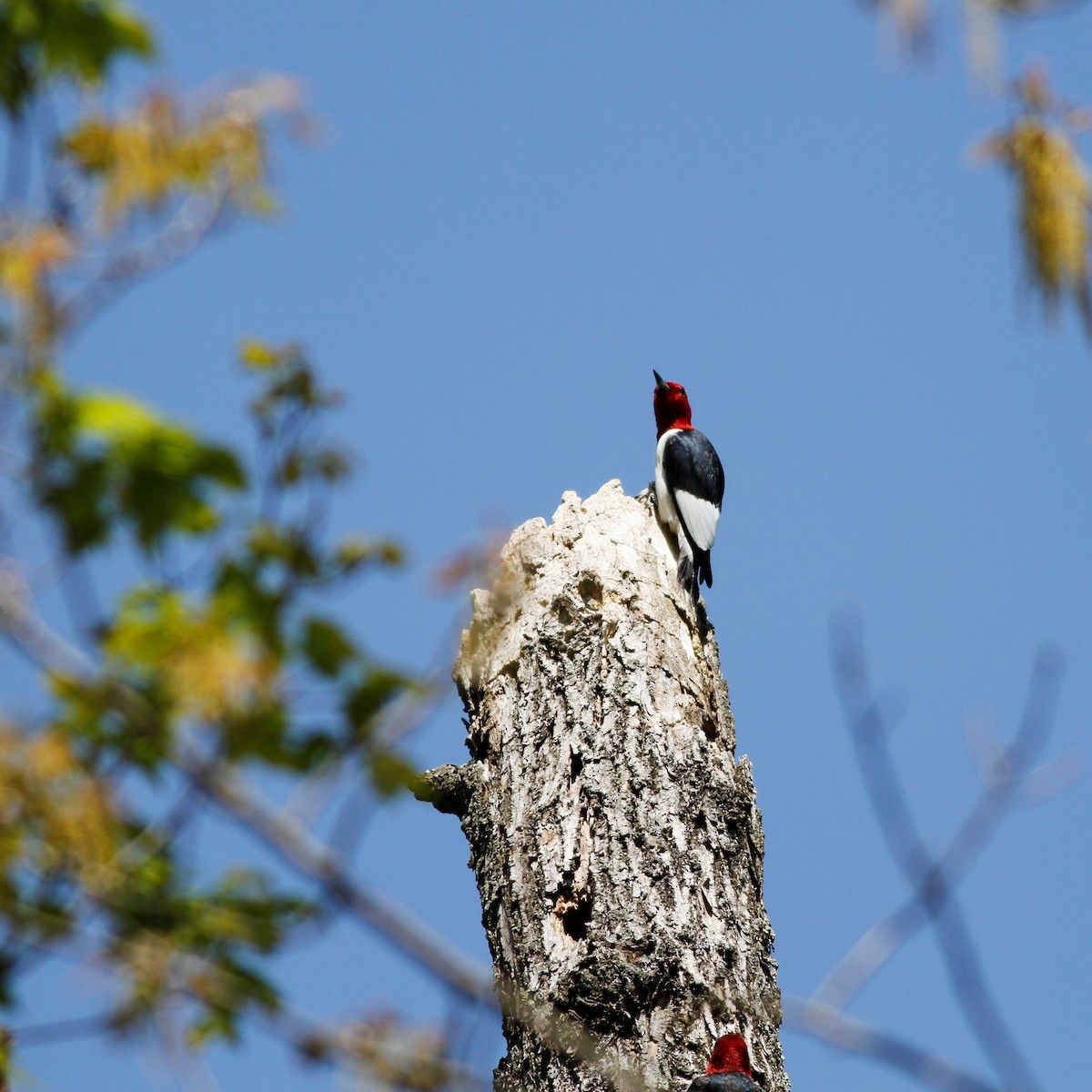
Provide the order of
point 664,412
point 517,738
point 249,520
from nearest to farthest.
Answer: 1. point 249,520
2. point 517,738
3. point 664,412

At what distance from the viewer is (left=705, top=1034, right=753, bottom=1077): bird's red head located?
10.5 feet

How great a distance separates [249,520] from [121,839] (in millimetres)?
495

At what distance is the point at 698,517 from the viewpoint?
17.9 feet

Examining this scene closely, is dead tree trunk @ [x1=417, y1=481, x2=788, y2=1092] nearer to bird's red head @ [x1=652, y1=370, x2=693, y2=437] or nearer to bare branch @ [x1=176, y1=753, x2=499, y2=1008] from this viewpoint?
bare branch @ [x1=176, y1=753, x2=499, y2=1008]

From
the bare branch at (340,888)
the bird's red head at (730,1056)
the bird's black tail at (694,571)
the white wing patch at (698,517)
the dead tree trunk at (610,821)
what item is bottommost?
the bare branch at (340,888)

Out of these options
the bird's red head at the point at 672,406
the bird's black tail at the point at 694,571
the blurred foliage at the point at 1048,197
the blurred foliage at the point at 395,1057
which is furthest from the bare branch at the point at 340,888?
the bird's red head at the point at 672,406

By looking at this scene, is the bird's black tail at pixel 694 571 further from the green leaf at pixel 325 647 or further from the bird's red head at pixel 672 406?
the green leaf at pixel 325 647

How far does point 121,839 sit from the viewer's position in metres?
1.79

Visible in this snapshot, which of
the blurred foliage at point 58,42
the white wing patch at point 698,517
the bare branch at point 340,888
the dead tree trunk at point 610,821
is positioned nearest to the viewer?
the bare branch at point 340,888

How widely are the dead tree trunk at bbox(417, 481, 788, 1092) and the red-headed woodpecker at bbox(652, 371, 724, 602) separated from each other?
1.52 ft

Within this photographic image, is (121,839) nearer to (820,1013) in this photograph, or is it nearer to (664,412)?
(820,1013)

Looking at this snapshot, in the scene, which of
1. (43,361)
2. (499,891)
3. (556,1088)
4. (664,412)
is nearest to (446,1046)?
(43,361)

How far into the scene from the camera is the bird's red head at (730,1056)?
10.5 feet

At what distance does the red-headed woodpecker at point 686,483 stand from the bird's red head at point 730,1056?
1.84 m
